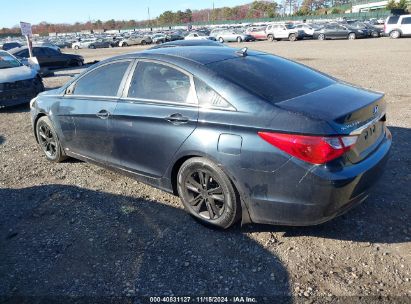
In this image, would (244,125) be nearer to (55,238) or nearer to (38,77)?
(55,238)

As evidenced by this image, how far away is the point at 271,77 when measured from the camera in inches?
142

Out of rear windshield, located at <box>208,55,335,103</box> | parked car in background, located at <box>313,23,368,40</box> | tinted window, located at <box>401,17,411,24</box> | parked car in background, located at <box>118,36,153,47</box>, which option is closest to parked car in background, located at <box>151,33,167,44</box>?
parked car in background, located at <box>118,36,153,47</box>

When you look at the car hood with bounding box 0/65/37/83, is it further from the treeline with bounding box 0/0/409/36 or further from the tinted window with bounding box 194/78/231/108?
the treeline with bounding box 0/0/409/36

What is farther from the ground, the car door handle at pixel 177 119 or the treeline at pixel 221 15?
the car door handle at pixel 177 119

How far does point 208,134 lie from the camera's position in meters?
3.28

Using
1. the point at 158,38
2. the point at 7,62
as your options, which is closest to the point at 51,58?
the point at 7,62

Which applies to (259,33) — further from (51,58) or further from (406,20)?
(51,58)

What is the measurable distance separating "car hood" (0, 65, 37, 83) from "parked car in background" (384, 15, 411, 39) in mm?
28976

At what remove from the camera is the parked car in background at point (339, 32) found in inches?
1323

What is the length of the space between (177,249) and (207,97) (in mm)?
1395

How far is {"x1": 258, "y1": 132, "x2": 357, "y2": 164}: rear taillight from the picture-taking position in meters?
2.79

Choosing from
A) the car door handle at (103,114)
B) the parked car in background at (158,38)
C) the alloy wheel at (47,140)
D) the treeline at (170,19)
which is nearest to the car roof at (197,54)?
the car door handle at (103,114)

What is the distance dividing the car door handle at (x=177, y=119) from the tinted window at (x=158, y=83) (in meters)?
0.16

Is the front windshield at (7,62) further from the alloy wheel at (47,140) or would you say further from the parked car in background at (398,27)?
the parked car in background at (398,27)
